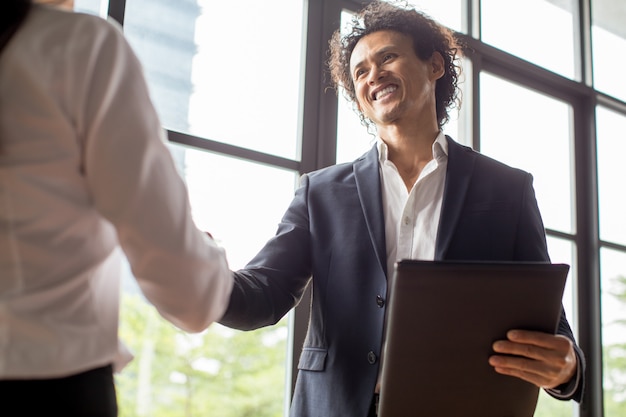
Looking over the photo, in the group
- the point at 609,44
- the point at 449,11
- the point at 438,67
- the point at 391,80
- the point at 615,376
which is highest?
the point at 609,44

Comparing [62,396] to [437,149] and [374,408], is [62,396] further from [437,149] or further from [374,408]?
[437,149]

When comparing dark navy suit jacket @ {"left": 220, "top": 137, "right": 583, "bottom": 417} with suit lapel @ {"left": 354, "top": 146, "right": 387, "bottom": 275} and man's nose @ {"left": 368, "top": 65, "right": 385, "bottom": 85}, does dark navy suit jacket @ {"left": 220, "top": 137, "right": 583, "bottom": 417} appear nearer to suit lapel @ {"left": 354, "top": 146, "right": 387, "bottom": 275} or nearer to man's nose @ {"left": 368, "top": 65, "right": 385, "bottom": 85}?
suit lapel @ {"left": 354, "top": 146, "right": 387, "bottom": 275}

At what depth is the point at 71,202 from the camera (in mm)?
829

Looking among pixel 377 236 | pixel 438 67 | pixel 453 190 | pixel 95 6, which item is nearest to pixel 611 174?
pixel 438 67

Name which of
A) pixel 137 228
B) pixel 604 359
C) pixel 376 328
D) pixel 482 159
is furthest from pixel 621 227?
pixel 137 228

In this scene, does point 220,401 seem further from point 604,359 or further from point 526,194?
point 604,359

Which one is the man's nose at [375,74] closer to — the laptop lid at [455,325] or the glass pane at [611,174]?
the laptop lid at [455,325]

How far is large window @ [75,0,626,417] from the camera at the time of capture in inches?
102

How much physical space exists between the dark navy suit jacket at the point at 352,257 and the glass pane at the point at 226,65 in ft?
3.31

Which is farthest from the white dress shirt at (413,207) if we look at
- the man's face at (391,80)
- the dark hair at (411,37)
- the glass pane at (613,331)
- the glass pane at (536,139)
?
the glass pane at (613,331)

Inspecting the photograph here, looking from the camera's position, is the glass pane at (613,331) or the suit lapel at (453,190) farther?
the glass pane at (613,331)

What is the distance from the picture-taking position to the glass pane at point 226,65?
2.64 meters

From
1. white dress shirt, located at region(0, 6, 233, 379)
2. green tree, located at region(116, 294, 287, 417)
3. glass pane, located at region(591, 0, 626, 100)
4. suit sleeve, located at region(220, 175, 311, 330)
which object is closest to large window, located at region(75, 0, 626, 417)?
green tree, located at region(116, 294, 287, 417)

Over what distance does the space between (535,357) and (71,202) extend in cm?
97
